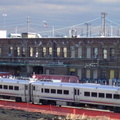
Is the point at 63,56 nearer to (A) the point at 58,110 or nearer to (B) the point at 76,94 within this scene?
(B) the point at 76,94

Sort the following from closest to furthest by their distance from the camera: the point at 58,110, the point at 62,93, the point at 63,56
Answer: the point at 58,110 → the point at 62,93 → the point at 63,56

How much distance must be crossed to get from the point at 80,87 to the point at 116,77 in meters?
17.8

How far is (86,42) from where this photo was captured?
191 ft

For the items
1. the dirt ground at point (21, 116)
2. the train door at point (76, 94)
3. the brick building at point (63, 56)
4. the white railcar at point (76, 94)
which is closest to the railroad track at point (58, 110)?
the white railcar at point (76, 94)

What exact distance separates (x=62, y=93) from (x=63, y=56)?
2172cm

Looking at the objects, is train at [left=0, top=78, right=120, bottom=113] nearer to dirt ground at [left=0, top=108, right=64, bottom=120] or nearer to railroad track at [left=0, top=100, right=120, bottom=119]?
railroad track at [left=0, top=100, right=120, bottom=119]

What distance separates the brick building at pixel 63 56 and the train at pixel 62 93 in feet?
53.2

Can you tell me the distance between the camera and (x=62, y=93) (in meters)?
39.5

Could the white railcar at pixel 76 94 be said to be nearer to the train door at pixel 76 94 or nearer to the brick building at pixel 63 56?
the train door at pixel 76 94

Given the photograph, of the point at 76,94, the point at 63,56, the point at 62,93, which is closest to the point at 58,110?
the point at 76,94

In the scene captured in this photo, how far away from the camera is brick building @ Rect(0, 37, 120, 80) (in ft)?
184

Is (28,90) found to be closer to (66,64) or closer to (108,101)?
(108,101)

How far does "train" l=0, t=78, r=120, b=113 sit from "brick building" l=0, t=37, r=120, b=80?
53.2ft

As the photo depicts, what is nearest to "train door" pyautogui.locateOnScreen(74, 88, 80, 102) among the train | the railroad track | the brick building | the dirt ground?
the train
